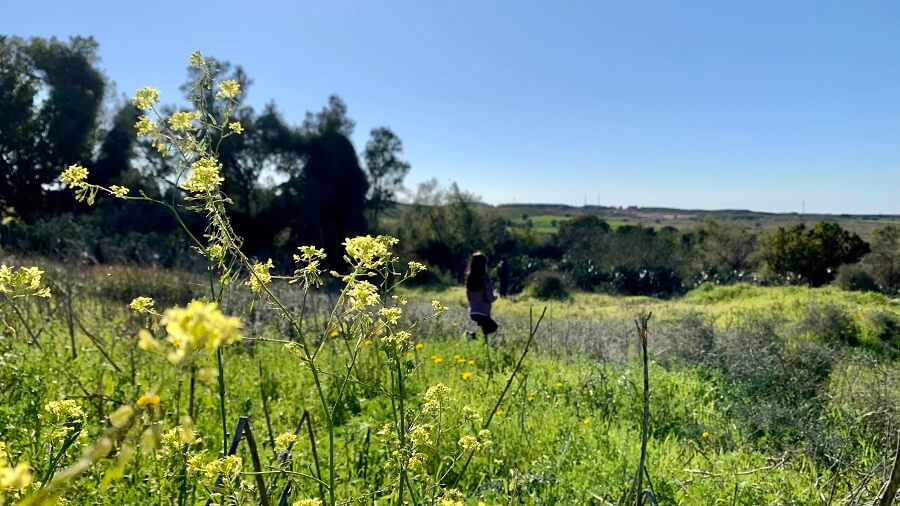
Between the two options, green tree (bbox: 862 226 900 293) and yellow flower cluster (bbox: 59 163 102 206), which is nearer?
yellow flower cluster (bbox: 59 163 102 206)

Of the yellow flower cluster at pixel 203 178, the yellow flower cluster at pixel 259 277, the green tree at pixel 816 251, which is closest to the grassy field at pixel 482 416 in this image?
the yellow flower cluster at pixel 259 277

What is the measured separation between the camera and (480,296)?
322 inches

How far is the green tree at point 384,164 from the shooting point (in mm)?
26172

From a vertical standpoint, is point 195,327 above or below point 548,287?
above


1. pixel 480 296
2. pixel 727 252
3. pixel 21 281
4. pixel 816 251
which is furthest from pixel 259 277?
pixel 727 252

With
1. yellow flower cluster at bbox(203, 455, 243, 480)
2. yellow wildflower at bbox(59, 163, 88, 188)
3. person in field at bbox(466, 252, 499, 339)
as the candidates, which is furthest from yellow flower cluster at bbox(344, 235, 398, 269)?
person in field at bbox(466, 252, 499, 339)

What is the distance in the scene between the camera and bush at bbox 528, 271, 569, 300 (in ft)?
73.1

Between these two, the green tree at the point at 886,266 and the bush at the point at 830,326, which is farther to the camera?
the green tree at the point at 886,266

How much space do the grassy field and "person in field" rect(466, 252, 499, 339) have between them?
61 cm

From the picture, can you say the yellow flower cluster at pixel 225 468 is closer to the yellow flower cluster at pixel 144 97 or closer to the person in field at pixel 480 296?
the yellow flower cluster at pixel 144 97

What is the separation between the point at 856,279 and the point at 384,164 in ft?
62.5

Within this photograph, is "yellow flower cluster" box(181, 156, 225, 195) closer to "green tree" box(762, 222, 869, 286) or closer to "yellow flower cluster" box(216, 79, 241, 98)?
"yellow flower cluster" box(216, 79, 241, 98)

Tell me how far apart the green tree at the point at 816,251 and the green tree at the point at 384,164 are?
57.1 feet

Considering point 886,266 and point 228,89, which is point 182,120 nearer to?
point 228,89
